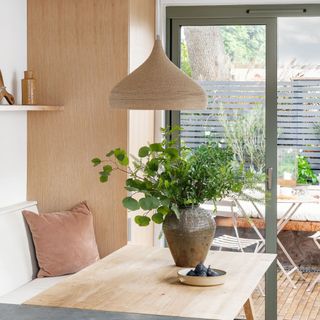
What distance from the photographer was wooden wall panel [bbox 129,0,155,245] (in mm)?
4746

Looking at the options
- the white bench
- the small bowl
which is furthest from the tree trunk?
the small bowl

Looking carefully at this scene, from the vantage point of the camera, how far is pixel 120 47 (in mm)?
4688

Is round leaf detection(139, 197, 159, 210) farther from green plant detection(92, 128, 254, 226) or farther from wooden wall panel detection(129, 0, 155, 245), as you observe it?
wooden wall panel detection(129, 0, 155, 245)

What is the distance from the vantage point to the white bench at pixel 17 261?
4109mm

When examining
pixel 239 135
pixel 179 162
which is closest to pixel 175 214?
pixel 179 162

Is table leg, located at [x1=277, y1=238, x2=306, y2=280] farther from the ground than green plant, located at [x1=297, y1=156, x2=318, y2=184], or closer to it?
closer to it

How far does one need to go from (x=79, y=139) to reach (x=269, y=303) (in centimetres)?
170

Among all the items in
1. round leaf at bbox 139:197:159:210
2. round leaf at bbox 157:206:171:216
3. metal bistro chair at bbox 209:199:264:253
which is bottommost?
metal bistro chair at bbox 209:199:264:253

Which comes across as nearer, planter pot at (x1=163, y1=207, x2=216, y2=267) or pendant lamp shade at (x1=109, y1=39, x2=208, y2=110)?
pendant lamp shade at (x1=109, y1=39, x2=208, y2=110)

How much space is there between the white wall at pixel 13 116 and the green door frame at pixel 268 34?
1.04 meters

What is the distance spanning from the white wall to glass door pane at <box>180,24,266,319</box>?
3.68 feet

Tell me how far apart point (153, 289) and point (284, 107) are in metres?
2.38

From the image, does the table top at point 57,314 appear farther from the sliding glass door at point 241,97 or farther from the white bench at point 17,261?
the sliding glass door at point 241,97

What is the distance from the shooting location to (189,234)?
3.42m
